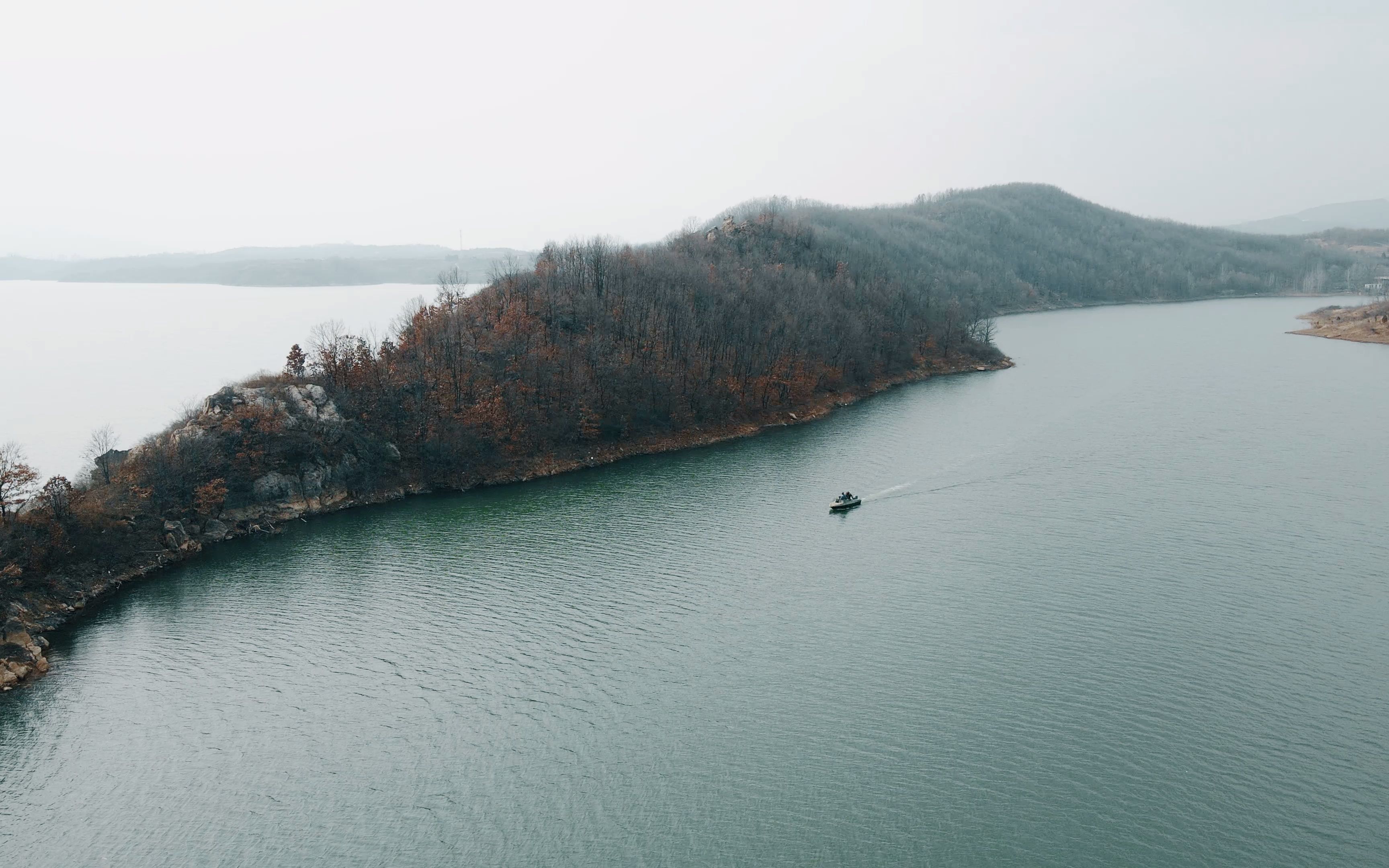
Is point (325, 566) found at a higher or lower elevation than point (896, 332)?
lower

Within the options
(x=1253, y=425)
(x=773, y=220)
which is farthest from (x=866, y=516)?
(x=773, y=220)

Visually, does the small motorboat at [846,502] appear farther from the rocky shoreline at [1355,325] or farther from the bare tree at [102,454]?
the rocky shoreline at [1355,325]

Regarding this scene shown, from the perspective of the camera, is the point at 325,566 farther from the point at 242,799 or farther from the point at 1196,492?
the point at 1196,492

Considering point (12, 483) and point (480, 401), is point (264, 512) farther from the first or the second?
point (480, 401)

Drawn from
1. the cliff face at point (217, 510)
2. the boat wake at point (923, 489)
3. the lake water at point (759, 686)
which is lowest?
→ the lake water at point (759, 686)

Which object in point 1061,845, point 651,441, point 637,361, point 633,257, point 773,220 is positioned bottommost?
point 1061,845

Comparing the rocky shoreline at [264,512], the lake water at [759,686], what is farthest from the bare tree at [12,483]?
the lake water at [759,686]

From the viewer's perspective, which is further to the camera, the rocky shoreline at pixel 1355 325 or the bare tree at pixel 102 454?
the rocky shoreline at pixel 1355 325
